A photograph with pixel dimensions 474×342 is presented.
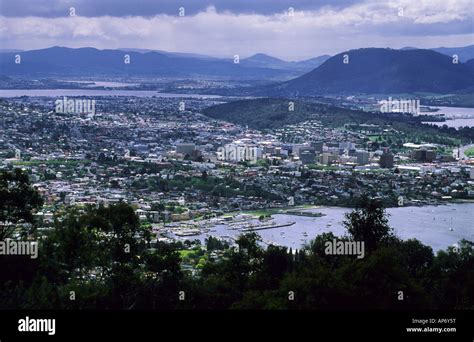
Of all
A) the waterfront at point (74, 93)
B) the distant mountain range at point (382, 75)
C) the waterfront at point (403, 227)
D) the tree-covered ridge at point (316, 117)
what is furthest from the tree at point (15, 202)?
the distant mountain range at point (382, 75)

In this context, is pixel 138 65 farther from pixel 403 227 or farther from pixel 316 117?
pixel 403 227

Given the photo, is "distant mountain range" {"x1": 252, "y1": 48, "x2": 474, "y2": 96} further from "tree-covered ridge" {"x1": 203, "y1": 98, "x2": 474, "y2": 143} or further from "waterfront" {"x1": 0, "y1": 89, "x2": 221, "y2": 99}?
"waterfront" {"x1": 0, "y1": 89, "x2": 221, "y2": 99}

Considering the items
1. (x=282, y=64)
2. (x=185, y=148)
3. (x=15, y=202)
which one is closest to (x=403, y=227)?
(x=15, y=202)

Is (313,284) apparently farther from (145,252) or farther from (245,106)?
(245,106)

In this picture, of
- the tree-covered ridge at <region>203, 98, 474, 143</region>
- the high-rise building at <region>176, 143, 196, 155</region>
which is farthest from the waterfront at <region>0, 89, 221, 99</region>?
the high-rise building at <region>176, 143, 196, 155</region>

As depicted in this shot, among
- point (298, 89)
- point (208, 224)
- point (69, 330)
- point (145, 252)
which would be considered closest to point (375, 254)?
point (145, 252)
